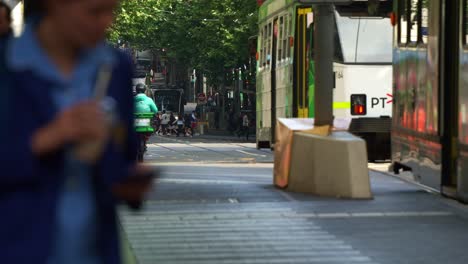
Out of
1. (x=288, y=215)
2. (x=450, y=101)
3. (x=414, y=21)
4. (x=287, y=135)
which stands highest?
(x=414, y=21)

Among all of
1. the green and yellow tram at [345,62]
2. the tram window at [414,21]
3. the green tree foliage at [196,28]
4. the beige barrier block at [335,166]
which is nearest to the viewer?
the beige barrier block at [335,166]

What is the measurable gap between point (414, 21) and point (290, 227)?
484cm

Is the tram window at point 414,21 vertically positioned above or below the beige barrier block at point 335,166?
above

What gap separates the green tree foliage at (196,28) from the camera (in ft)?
211

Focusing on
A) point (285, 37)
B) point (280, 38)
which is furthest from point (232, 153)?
point (285, 37)

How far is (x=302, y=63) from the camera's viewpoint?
2662 centimetres

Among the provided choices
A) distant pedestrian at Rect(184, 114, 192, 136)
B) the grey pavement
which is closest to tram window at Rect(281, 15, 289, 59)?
the grey pavement

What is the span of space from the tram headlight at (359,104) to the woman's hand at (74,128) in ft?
73.8

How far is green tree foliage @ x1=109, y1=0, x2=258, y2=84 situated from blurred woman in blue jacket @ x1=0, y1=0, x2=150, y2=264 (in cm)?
5749

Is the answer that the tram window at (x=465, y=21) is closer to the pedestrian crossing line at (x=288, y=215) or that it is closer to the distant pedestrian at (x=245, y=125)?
the pedestrian crossing line at (x=288, y=215)

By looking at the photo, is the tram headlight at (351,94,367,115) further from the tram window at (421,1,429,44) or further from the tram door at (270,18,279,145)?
the tram window at (421,1,429,44)

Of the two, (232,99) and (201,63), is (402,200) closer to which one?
(201,63)

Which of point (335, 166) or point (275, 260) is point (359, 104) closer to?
point (335, 166)

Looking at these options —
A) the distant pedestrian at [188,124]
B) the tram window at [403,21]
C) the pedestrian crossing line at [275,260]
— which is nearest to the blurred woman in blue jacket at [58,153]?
the pedestrian crossing line at [275,260]
